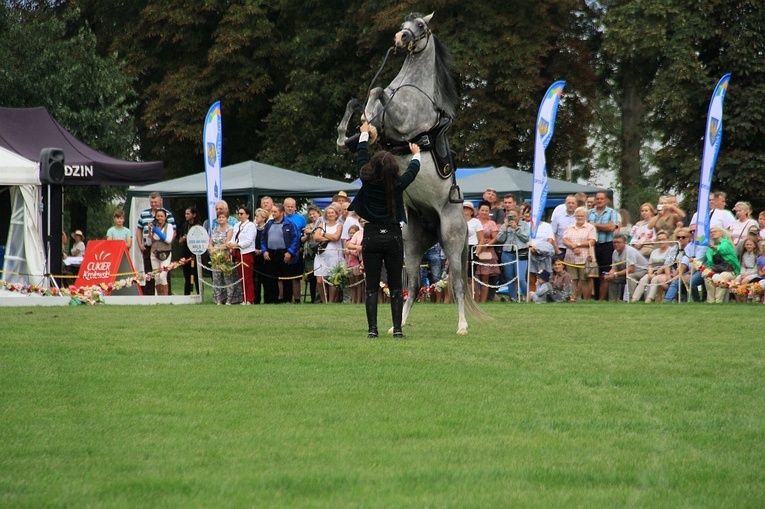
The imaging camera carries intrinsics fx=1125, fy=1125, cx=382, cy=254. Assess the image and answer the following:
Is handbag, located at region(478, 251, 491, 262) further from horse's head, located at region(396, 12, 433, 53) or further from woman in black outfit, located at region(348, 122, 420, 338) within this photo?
woman in black outfit, located at region(348, 122, 420, 338)

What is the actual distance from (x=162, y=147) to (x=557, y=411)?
34.8m

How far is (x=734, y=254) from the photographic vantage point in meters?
20.4

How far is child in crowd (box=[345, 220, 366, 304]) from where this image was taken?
22.3 meters

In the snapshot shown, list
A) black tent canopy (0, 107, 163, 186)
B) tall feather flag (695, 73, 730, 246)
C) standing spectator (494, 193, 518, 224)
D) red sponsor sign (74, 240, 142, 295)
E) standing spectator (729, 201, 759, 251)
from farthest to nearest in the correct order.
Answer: black tent canopy (0, 107, 163, 186)
red sponsor sign (74, 240, 142, 295)
standing spectator (494, 193, 518, 224)
standing spectator (729, 201, 759, 251)
tall feather flag (695, 73, 730, 246)

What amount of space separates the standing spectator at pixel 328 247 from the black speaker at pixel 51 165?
Answer: 524 cm

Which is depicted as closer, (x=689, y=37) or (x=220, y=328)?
(x=220, y=328)

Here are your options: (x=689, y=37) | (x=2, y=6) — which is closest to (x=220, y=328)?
(x=689, y=37)

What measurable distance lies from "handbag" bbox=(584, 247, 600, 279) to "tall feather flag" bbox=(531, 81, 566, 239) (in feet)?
3.80

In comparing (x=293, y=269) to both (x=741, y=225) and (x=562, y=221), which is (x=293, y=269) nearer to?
(x=562, y=221)

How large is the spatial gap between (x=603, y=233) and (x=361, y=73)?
17.8m

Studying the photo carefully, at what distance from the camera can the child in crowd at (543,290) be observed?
2162 cm

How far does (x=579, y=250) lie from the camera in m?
21.7

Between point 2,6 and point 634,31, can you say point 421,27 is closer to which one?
point 634,31

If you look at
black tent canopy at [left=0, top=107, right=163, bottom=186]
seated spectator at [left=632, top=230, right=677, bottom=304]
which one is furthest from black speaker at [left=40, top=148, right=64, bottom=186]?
seated spectator at [left=632, top=230, right=677, bottom=304]
